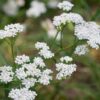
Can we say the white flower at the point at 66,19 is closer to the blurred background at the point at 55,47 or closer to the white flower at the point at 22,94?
the blurred background at the point at 55,47

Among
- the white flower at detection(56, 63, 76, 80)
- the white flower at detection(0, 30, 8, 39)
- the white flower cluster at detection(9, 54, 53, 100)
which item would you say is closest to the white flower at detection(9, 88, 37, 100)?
the white flower cluster at detection(9, 54, 53, 100)

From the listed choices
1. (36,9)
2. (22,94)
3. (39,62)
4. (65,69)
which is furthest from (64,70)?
(36,9)

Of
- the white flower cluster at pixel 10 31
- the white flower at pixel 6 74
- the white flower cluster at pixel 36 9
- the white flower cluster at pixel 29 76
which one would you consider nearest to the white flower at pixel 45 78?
the white flower cluster at pixel 29 76

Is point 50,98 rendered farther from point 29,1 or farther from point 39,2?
point 29,1

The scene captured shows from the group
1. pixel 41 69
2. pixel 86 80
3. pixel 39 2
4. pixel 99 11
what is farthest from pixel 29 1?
pixel 41 69

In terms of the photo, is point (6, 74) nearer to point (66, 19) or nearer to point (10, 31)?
point (10, 31)

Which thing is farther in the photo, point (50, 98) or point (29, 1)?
point (29, 1)
